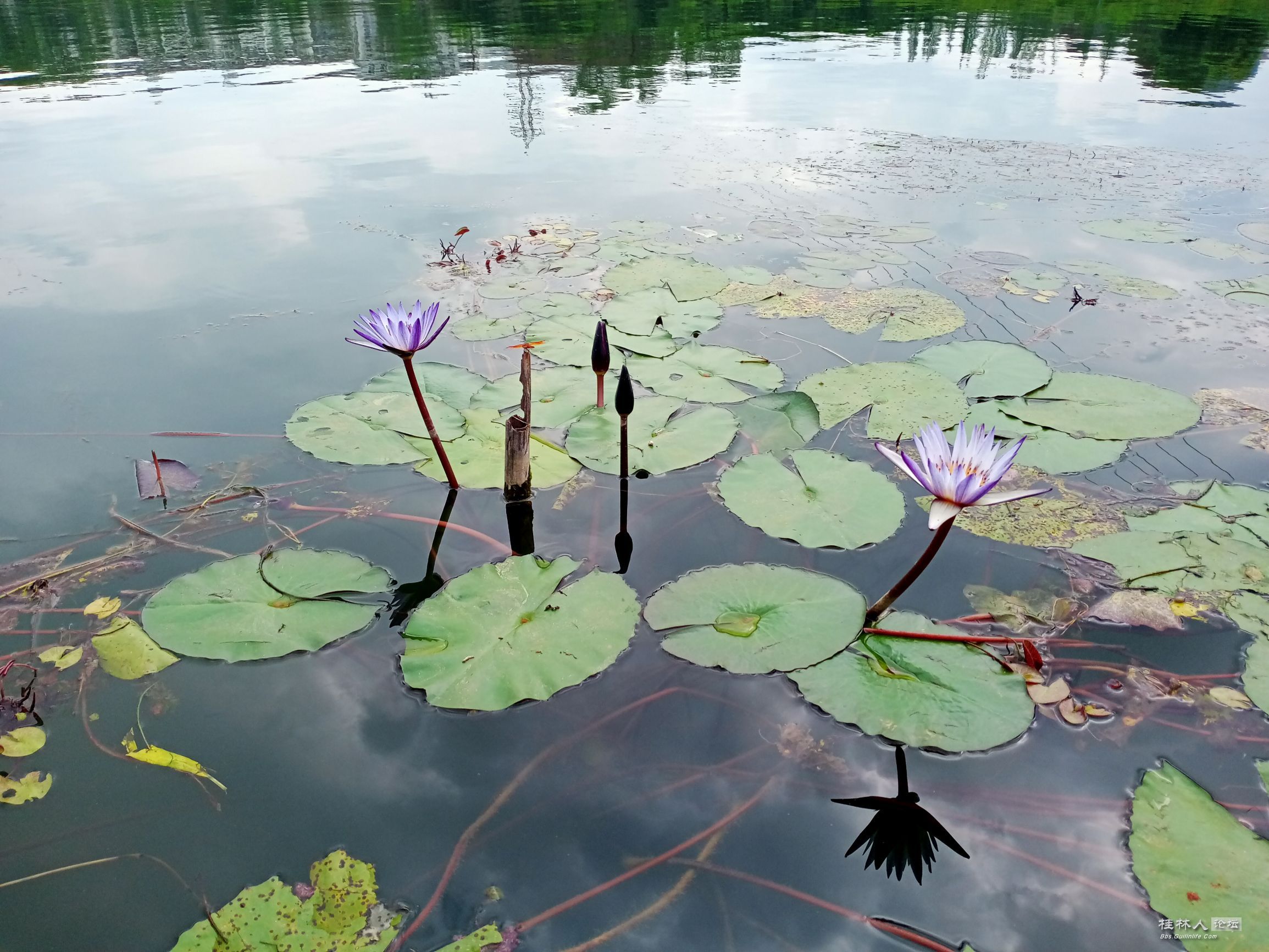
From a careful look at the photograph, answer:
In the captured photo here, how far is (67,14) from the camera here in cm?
1872

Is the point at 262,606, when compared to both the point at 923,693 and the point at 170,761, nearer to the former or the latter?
the point at 170,761

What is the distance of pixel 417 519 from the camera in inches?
110

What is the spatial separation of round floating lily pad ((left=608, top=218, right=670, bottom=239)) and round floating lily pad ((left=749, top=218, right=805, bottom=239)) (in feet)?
2.15

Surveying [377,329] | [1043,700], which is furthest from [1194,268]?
[377,329]

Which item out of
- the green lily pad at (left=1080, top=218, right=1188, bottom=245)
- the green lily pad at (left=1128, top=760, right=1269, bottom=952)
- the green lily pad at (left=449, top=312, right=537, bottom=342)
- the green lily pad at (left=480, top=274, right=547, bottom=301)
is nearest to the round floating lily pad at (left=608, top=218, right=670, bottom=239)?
the green lily pad at (left=480, top=274, right=547, bottom=301)

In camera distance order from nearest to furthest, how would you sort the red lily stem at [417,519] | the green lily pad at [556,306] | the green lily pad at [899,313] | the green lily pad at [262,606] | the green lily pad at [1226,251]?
the green lily pad at [262,606]
the red lily stem at [417,519]
the green lily pad at [899,313]
the green lily pad at [556,306]
the green lily pad at [1226,251]

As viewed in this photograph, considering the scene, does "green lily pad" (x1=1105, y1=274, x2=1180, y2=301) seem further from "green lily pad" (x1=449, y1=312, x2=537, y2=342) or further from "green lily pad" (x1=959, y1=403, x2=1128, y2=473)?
"green lily pad" (x1=449, y1=312, x2=537, y2=342)

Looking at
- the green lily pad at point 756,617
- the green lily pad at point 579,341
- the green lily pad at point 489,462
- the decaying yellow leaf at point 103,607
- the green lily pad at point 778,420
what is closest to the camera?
the green lily pad at point 756,617

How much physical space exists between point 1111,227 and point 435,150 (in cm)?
614

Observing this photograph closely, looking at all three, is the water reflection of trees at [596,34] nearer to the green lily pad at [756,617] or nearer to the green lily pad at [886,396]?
the green lily pad at [886,396]


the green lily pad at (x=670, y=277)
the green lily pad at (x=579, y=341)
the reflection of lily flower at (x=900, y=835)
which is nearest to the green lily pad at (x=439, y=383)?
the green lily pad at (x=579, y=341)

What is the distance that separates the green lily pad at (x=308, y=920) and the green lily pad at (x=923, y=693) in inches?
44.7

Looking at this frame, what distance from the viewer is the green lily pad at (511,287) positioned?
14.7ft

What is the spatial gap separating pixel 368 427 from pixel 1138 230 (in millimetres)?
5375
